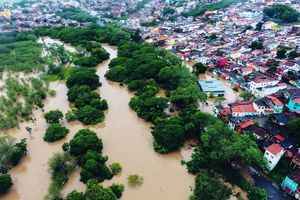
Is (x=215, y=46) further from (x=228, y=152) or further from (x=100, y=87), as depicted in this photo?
(x=228, y=152)

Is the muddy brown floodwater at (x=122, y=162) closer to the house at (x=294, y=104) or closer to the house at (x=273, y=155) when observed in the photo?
the house at (x=273, y=155)

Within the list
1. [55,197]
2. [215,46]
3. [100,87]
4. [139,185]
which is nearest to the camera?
[55,197]

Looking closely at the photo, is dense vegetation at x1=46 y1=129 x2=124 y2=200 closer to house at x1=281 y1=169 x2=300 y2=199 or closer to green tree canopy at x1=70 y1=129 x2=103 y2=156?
green tree canopy at x1=70 y1=129 x2=103 y2=156

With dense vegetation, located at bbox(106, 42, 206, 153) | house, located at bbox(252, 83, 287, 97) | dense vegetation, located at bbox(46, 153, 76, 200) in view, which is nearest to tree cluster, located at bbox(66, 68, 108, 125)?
dense vegetation, located at bbox(106, 42, 206, 153)

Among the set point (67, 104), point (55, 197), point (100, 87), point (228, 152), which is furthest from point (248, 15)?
point (55, 197)

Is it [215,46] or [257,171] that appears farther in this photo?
[215,46]

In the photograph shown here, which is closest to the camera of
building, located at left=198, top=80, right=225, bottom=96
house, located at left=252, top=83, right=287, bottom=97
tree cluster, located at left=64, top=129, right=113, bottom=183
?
tree cluster, located at left=64, top=129, right=113, bottom=183
